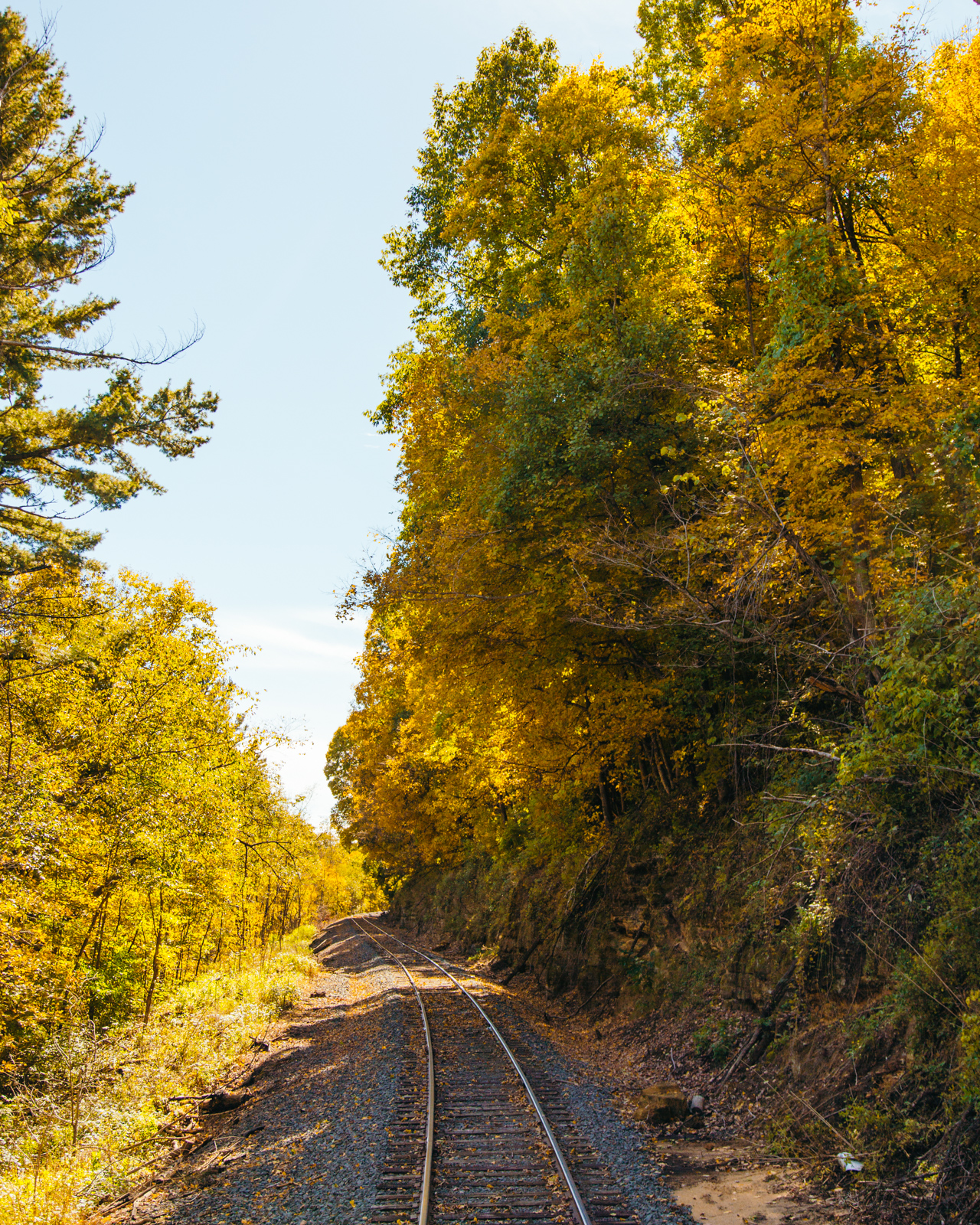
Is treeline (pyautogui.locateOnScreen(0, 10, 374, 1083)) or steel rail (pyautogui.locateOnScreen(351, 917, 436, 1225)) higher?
treeline (pyautogui.locateOnScreen(0, 10, 374, 1083))

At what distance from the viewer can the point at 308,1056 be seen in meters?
12.8

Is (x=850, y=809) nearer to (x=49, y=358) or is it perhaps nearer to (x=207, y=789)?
(x=207, y=789)

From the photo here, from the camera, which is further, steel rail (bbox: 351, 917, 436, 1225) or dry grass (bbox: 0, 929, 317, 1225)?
dry grass (bbox: 0, 929, 317, 1225)

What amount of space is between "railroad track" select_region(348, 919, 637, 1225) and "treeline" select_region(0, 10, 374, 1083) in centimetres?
516

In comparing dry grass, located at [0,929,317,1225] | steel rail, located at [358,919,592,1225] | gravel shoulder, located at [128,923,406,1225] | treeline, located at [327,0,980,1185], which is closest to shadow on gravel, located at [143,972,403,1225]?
gravel shoulder, located at [128,923,406,1225]

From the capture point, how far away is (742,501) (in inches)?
353

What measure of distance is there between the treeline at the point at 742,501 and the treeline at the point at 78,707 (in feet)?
16.6

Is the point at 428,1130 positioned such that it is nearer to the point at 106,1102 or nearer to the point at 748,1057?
the point at 748,1057

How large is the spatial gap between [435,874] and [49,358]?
32.6m

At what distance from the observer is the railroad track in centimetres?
605

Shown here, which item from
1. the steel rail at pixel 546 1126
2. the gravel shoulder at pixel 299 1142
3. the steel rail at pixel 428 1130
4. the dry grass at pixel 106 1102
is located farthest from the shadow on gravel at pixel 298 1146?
the steel rail at pixel 546 1126

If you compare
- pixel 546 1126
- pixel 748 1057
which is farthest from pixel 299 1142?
pixel 748 1057

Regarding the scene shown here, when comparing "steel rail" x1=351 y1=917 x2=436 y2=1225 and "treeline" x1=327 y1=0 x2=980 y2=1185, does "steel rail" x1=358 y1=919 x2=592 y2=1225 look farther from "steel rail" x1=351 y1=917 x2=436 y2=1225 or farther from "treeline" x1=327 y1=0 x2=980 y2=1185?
"treeline" x1=327 y1=0 x2=980 y2=1185

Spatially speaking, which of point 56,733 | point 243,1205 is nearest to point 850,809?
point 243,1205
